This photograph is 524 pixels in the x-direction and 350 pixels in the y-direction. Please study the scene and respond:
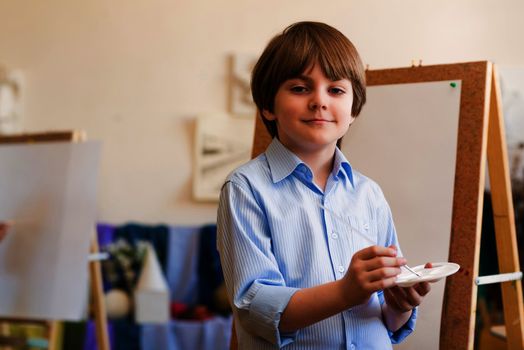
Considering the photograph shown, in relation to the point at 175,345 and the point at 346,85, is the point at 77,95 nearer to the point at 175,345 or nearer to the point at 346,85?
the point at 175,345

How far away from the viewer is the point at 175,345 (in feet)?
9.89

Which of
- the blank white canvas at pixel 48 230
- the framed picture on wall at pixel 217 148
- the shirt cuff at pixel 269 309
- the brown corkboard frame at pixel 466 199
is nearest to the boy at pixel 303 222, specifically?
the shirt cuff at pixel 269 309

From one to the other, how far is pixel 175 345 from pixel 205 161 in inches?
38.5

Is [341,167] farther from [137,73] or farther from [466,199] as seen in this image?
[137,73]

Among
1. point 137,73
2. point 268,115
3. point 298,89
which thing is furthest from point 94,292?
point 298,89

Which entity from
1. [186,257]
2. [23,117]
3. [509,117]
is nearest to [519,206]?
[509,117]

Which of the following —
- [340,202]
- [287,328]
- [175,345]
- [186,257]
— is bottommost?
[175,345]

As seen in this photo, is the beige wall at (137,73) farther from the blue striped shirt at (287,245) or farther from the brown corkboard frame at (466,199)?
the blue striped shirt at (287,245)

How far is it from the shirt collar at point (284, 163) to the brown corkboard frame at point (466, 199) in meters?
0.38

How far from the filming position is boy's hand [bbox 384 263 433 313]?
117 centimetres

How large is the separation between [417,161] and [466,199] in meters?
0.16

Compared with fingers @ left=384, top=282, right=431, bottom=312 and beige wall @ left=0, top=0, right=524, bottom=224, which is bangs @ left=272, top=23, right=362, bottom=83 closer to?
fingers @ left=384, top=282, right=431, bottom=312

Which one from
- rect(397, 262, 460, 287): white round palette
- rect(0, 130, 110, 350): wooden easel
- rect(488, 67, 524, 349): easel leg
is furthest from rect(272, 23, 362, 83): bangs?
rect(0, 130, 110, 350): wooden easel

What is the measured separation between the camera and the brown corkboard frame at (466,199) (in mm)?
1470
